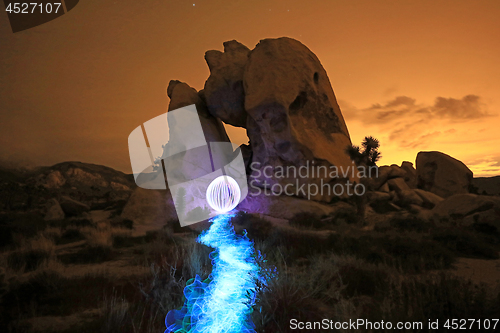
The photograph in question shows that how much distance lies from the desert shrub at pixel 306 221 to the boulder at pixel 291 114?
6.51 ft

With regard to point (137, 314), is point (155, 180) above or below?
above

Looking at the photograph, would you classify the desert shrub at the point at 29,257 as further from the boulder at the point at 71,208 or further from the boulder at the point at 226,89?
the boulder at the point at 226,89

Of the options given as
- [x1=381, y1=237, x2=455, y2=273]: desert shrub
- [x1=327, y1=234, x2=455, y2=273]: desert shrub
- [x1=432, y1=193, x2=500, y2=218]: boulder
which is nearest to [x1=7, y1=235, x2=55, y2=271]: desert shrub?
[x1=327, y1=234, x2=455, y2=273]: desert shrub

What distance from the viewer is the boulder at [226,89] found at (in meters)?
20.5

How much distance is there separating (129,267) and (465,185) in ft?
88.8

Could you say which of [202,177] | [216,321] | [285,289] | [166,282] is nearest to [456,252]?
[285,289]

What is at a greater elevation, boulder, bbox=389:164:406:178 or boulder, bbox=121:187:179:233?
boulder, bbox=389:164:406:178

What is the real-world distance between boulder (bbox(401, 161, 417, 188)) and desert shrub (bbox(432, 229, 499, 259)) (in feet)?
63.7

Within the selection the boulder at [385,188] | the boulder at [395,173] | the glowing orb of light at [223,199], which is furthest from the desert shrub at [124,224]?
the boulder at [395,173]

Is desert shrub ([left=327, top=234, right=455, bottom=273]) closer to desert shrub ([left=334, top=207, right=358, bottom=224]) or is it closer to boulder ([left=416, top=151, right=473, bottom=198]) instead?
desert shrub ([left=334, top=207, right=358, bottom=224])

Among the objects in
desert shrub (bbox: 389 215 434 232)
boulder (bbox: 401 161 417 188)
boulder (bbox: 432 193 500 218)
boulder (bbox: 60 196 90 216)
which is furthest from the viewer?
boulder (bbox: 401 161 417 188)

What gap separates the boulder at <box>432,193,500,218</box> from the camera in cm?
1111

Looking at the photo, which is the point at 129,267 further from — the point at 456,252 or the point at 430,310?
the point at 456,252

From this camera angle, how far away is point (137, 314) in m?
3.72
